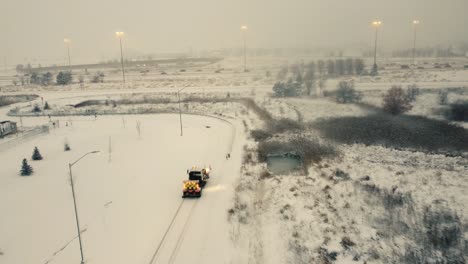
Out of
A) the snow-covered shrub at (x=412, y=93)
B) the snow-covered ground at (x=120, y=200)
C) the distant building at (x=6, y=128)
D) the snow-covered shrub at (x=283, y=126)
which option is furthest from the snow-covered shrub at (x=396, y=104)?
the distant building at (x=6, y=128)

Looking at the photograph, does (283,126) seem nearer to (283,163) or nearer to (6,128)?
(283,163)

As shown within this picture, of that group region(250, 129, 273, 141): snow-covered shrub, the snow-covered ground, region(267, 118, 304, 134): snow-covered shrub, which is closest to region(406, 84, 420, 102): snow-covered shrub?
region(267, 118, 304, 134): snow-covered shrub

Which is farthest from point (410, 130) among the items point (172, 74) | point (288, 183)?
point (172, 74)

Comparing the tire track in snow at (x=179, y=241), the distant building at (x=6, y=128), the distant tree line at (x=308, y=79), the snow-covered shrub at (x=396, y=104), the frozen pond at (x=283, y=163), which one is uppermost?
the distant tree line at (x=308, y=79)

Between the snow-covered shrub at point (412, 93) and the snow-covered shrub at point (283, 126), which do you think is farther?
the snow-covered shrub at point (412, 93)

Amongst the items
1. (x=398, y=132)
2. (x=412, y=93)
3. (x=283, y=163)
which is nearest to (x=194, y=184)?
(x=283, y=163)

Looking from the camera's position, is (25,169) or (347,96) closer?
(25,169)

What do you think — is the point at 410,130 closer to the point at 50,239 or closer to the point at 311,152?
the point at 311,152

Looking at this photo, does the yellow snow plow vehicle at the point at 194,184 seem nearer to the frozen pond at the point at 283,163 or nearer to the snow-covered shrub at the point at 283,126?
the frozen pond at the point at 283,163
